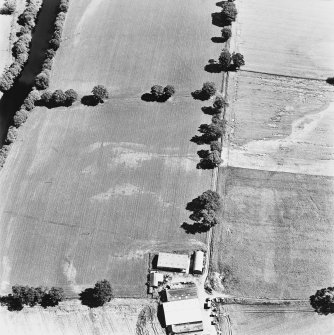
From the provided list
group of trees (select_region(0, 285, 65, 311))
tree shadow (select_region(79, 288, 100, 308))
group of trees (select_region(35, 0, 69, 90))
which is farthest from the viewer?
group of trees (select_region(35, 0, 69, 90))

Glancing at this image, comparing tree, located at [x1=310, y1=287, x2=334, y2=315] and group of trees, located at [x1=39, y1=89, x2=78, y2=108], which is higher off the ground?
group of trees, located at [x1=39, y1=89, x2=78, y2=108]

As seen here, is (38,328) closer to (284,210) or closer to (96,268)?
(96,268)

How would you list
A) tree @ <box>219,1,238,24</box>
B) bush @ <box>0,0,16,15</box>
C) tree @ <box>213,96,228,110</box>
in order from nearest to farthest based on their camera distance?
tree @ <box>213,96,228,110</box> → tree @ <box>219,1,238,24</box> → bush @ <box>0,0,16,15</box>

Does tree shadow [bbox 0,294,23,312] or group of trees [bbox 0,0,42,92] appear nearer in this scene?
tree shadow [bbox 0,294,23,312]

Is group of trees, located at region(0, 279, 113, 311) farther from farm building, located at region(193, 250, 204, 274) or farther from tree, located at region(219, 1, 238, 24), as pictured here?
tree, located at region(219, 1, 238, 24)

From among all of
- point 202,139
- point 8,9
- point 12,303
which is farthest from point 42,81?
point 12,303

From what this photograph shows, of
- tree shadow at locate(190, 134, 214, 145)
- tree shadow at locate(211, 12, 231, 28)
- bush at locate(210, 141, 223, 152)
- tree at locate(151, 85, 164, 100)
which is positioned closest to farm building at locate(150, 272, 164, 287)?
bush at locate(210, 141, 223, 152)

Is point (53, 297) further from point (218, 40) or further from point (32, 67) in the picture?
point (218, 40)
